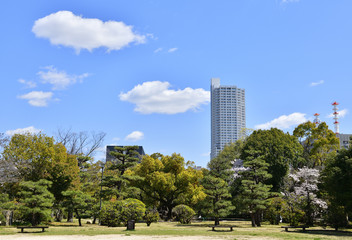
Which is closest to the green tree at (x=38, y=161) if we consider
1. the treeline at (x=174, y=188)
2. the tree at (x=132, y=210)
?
the treeline at (x=174, y=188)

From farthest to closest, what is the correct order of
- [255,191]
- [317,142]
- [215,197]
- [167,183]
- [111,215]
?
[317,142] < [167,183] < [215,197] < [111,215] < [255,191]

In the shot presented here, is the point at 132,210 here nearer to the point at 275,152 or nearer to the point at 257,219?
the point at 257,219

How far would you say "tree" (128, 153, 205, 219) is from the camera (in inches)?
1380

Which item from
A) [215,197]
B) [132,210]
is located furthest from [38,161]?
[215,197]

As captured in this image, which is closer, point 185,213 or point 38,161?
point 38,161

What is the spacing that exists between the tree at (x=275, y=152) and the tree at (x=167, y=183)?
711cm

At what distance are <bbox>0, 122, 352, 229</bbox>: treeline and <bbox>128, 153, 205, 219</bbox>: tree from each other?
0.11 m

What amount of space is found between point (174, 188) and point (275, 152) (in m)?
12.3

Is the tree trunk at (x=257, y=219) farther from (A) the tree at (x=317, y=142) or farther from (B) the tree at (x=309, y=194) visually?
(A) the tree at (x=317, y=142)

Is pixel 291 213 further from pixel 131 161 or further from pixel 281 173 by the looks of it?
pixel 131 161

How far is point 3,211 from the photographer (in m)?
25.4

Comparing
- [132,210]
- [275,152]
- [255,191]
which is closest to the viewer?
[132,210]

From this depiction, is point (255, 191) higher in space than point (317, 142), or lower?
lower

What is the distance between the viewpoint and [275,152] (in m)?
36.4
